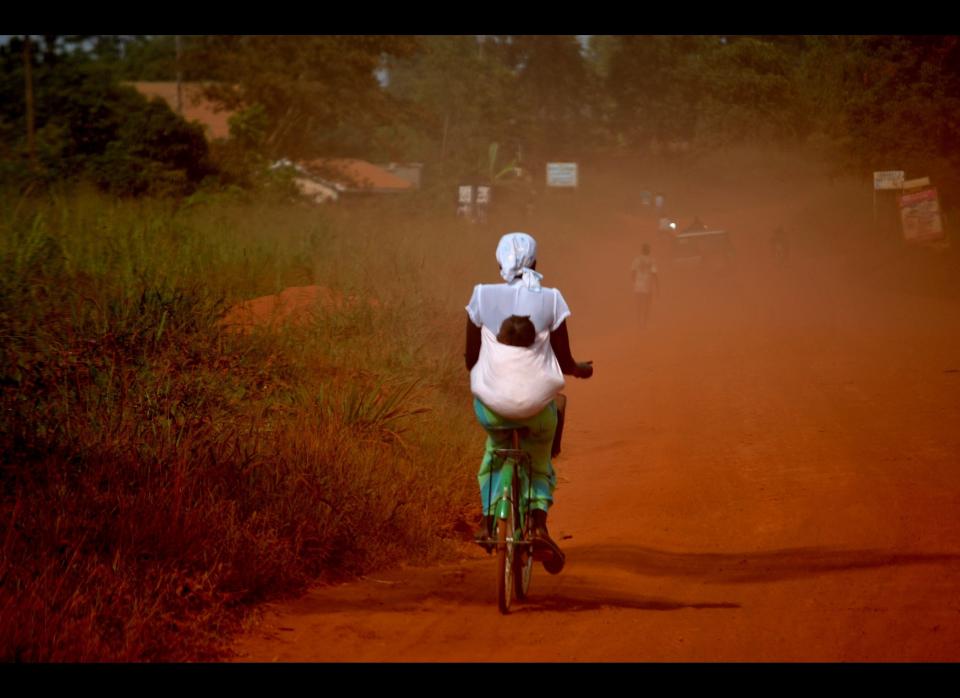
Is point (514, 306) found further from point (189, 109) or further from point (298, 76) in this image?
point (189, 109)

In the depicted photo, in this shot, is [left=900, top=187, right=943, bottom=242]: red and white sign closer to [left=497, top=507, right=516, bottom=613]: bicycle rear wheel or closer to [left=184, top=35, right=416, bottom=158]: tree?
[left=184, top=35, right=416, bottom=158]: tree

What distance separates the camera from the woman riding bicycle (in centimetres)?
638

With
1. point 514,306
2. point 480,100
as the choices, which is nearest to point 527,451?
point 514,306

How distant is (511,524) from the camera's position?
654cm

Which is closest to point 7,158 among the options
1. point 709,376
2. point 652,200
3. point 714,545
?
point 709,376

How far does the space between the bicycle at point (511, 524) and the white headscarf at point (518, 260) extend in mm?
818

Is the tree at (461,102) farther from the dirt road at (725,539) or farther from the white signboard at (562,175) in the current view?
the dirt road at (725,539)

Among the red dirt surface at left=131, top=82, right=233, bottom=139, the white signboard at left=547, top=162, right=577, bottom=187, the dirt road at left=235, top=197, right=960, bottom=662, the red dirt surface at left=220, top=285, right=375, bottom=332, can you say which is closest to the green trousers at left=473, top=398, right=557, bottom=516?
the dirt road at left=235, top=197, right=960, bottom=662

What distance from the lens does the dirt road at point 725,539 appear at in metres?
5.96

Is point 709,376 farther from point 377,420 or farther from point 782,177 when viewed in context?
point 782,177
